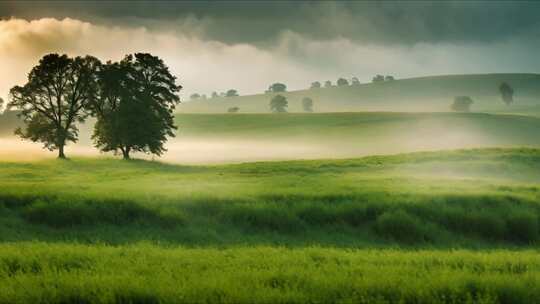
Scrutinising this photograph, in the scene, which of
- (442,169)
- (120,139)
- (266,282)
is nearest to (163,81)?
(120,139)

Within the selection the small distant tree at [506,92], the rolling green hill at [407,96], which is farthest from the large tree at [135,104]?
the small distant tree at [506,92]

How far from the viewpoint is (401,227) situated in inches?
645

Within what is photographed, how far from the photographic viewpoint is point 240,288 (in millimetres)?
7766

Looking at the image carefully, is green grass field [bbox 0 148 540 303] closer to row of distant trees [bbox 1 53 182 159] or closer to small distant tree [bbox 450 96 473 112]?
row of distant trees [bbox 1 53 182 159]

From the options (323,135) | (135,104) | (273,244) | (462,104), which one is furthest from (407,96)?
(273,244)

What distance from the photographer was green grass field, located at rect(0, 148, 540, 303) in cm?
791

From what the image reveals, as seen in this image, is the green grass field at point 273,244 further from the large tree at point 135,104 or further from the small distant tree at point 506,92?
the small distant tree at point 506,92

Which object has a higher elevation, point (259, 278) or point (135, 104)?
point (135, 104)

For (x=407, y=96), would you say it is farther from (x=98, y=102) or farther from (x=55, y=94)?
(x=55, y=94)

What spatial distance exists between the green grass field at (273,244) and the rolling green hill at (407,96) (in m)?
125

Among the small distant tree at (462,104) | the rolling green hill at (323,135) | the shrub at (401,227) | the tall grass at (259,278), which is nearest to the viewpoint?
the tall grass at (259,278)

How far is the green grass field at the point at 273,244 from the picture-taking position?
7.91 meters

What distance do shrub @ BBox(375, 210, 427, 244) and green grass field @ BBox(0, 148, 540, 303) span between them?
0.03 meters

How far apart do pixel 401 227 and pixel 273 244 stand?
14.9 feet
